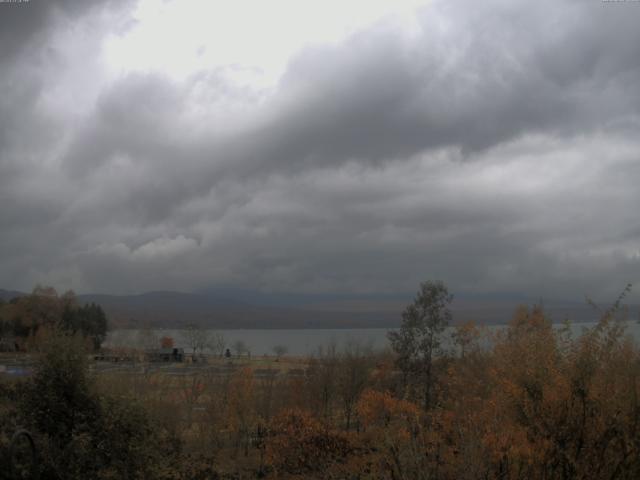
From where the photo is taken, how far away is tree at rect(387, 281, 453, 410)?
35.3 metres

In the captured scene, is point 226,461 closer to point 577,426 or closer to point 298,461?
point 298,461

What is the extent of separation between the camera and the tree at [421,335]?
35.3 m

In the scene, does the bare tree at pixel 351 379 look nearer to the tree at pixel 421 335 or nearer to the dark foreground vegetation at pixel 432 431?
the tree at pixel 421 335

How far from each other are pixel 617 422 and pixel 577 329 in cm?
467

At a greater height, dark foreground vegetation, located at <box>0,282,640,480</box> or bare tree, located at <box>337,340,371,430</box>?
dark foreground vegetation, located at <box>0,282,640,480</box>

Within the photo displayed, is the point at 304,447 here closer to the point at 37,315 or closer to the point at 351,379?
the point at 351,379

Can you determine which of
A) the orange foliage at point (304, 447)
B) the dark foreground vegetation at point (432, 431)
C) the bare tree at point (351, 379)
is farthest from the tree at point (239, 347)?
the dark foreground vegetation at point (432, 431)

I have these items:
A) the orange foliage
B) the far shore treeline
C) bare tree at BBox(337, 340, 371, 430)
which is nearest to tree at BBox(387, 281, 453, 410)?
bare tree at BBox(337, 340, 371, 430)

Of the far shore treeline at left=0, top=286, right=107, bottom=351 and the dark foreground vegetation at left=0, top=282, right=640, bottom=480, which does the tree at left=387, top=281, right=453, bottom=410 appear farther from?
the far shore treeline at left=0, top=286, right=107, bottom=351

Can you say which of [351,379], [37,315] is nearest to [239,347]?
[37,315]

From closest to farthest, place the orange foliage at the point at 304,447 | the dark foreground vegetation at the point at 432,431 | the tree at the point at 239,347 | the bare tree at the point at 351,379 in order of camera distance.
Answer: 1. the dark foreground vegetation at the point at 432,431
2. the orange foliage at the point at 304,447
3. the bare tree at the point at 351,379
4. the tree at the point at 239,347

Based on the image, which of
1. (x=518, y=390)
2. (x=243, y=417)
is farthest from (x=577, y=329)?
(x=243, y=417)

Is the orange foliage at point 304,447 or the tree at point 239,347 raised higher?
the orange foliage at point 304,447

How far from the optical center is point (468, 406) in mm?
20891
